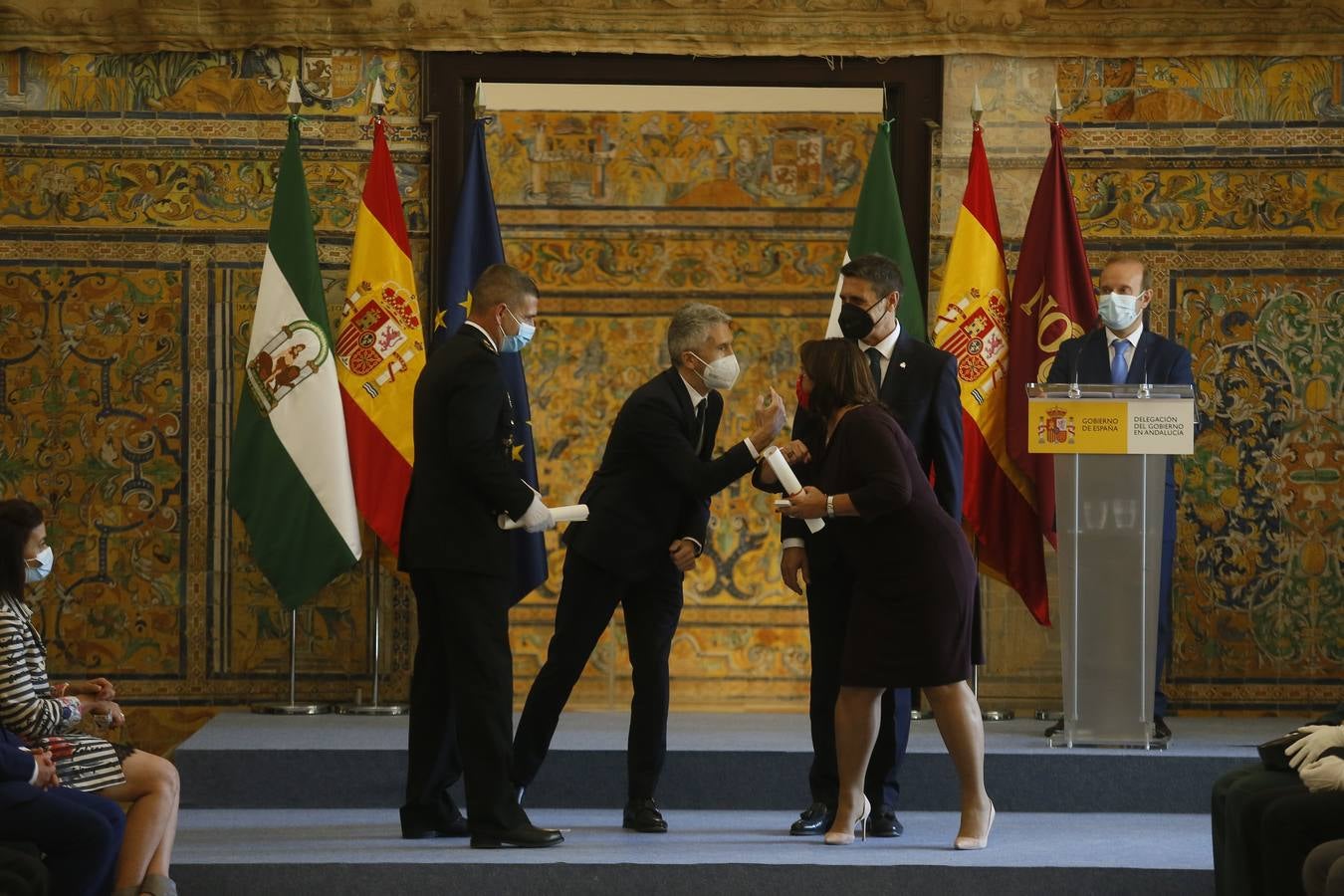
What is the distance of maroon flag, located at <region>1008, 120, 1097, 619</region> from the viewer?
6613mm

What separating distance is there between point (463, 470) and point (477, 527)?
159 mm

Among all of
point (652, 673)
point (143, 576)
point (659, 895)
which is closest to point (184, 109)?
point (143, 576)

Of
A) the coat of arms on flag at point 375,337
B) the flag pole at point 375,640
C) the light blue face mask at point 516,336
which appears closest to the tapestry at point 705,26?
the coat of arms on flag at point 375,337

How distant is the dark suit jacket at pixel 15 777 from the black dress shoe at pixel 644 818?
1.79 m

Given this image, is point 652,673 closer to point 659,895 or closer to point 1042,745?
point 659,895

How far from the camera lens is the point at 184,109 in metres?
7.09

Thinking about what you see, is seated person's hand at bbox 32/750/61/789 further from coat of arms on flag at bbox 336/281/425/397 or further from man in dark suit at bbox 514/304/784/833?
coat of arms on flag at bbox 336/281/425/397

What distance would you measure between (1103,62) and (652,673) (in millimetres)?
3502

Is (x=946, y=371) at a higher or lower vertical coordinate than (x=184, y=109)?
lower

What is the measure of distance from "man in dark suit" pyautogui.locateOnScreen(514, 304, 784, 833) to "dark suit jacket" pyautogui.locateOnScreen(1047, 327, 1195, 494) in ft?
5.16

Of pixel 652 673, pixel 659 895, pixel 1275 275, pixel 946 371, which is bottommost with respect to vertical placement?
pixel 659 895

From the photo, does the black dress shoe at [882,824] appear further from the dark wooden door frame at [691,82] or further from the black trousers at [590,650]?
the dark wooden door frame at [691,82]

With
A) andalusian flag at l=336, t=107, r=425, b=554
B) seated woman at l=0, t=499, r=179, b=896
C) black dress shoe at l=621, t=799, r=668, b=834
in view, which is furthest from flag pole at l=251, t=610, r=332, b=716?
seated woman at l=0, t=499, r=179, b=896

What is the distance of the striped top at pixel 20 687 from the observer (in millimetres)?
4074
